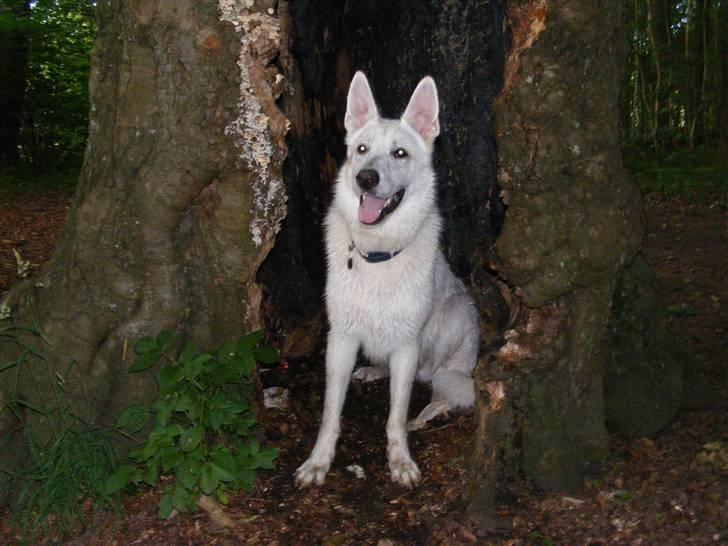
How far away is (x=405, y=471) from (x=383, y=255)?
1.22 m

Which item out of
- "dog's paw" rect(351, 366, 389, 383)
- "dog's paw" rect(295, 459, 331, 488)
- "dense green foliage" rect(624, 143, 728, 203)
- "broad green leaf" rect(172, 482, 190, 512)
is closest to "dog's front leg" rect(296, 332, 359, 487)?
"dog's paw" rect(295, 459, 331, 488)

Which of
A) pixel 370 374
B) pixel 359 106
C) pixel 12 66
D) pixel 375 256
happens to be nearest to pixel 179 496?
pixel 375 256

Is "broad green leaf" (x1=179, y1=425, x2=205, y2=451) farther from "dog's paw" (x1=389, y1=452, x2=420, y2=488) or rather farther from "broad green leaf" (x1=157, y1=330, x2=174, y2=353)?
"dog's paw" (x1=389, y1=452, x2=420, y2=488)

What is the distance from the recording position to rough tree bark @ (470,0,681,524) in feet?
10.4

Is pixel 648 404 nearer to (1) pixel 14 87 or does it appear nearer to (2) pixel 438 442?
(2) pixel 438 442

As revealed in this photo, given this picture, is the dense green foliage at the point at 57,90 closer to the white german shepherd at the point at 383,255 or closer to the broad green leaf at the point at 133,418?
the white german shepherd at the point at 383,255

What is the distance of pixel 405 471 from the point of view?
380cm

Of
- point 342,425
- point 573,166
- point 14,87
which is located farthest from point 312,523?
point 14,87

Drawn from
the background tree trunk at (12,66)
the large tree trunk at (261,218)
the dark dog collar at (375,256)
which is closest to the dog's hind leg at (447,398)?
the large tree trunk at (261,218)

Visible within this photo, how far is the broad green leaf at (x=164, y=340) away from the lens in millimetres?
3371

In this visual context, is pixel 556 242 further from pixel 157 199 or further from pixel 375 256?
pixel 157 199

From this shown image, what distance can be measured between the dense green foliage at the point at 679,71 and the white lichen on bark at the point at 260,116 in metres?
10.2

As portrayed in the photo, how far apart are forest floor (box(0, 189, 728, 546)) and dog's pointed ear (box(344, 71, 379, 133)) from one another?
1894 millimetres

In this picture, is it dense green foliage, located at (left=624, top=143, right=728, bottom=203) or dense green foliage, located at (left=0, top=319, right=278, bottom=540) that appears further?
dense green foliage, located at (left=624, top=143, right=728, bottom=203)
